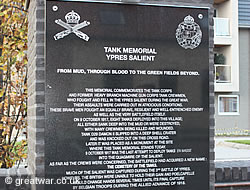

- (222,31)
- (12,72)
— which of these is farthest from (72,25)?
(222,31)

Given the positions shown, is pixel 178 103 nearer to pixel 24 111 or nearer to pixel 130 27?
pixel 130 27

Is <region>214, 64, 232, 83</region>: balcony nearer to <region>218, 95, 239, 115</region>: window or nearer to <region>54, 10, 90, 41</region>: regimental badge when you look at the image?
<region>218, 95, 239, 115</region>: window

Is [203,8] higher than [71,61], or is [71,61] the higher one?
[203,8]

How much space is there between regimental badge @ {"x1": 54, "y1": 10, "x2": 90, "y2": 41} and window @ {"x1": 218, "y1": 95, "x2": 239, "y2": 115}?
23.9 meters

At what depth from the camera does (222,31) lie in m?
26.0

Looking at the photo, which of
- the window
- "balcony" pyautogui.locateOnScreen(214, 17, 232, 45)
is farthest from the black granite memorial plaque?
the window

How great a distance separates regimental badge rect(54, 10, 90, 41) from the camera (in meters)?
3.82

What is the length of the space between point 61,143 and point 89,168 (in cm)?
35

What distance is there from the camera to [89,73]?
3887mm

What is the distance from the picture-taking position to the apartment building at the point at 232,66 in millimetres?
25938

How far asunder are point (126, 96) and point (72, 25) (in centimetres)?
84

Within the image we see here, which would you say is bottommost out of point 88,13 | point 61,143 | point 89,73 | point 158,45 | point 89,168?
point 89,168

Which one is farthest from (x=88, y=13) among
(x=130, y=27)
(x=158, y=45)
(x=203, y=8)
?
(x=203, y=8)

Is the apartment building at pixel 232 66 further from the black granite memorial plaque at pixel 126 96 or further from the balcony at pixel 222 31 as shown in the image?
the black granite memorial plaque at pixel 126 96
